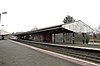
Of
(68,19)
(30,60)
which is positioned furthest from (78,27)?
(68,19)

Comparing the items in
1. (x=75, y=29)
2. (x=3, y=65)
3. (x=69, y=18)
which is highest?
(x=69, y=18)

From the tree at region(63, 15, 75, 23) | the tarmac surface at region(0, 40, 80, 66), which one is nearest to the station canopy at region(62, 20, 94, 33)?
the tarmac surface at region(0, 40, 80, 66)

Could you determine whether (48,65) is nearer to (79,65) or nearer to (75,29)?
(79,65)

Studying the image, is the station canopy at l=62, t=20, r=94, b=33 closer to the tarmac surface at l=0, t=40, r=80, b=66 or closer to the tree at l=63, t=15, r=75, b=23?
the tarmac surface at l=0, t=40, r=80, b=66

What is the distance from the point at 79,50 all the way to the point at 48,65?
13.1 m

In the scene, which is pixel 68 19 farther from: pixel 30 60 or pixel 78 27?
pixel 30 60

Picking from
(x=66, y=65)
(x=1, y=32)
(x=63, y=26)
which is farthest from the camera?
(x=1, y=32)

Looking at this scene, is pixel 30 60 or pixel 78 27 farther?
pixel 78 27

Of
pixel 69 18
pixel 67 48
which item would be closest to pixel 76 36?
pixel 67 48

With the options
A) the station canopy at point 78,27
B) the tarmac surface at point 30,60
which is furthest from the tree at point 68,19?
the tarmac surface at point 30,60

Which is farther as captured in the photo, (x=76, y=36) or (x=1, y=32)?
(x=1, y=32)

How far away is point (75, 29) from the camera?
45125 millimetres

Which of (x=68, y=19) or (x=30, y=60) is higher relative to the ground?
(x=68, y=19)

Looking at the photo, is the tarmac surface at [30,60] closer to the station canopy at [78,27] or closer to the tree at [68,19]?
the station canopy at [78,27]
